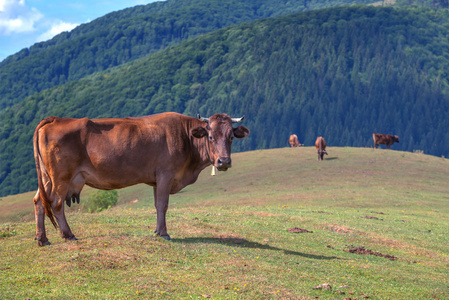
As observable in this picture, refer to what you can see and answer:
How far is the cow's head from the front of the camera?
1455 cm

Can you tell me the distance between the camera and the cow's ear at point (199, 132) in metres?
15.0

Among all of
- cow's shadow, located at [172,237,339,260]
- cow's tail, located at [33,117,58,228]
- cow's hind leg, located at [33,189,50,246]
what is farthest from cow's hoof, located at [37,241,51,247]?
cow's shadow, located at [172,237,339,260]

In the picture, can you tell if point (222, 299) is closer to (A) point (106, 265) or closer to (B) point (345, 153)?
(A) point (106, 265)

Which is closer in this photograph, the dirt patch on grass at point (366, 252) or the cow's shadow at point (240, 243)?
the cow's shadow at point (240, 243)

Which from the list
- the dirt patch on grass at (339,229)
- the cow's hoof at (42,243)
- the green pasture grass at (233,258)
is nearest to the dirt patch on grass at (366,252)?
the green pasture grass at (233,258)

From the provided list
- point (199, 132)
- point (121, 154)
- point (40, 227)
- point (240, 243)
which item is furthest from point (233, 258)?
point (40, 227)

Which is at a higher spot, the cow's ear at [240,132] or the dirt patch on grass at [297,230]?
the cow's ear at [240,132]

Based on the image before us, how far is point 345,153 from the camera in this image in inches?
2509

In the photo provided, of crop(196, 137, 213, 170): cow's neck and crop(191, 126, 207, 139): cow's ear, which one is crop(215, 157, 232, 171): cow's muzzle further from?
crop(191, 126, 207, 139): cow's ear

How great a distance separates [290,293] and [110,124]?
22.0ft

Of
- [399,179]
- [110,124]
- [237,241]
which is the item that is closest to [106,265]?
[110,124]

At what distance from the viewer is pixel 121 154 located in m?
14.5

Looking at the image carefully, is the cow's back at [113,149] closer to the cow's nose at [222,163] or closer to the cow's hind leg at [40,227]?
the cow's hind leg at [40,227]

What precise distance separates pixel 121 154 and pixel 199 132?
7.38 ft
